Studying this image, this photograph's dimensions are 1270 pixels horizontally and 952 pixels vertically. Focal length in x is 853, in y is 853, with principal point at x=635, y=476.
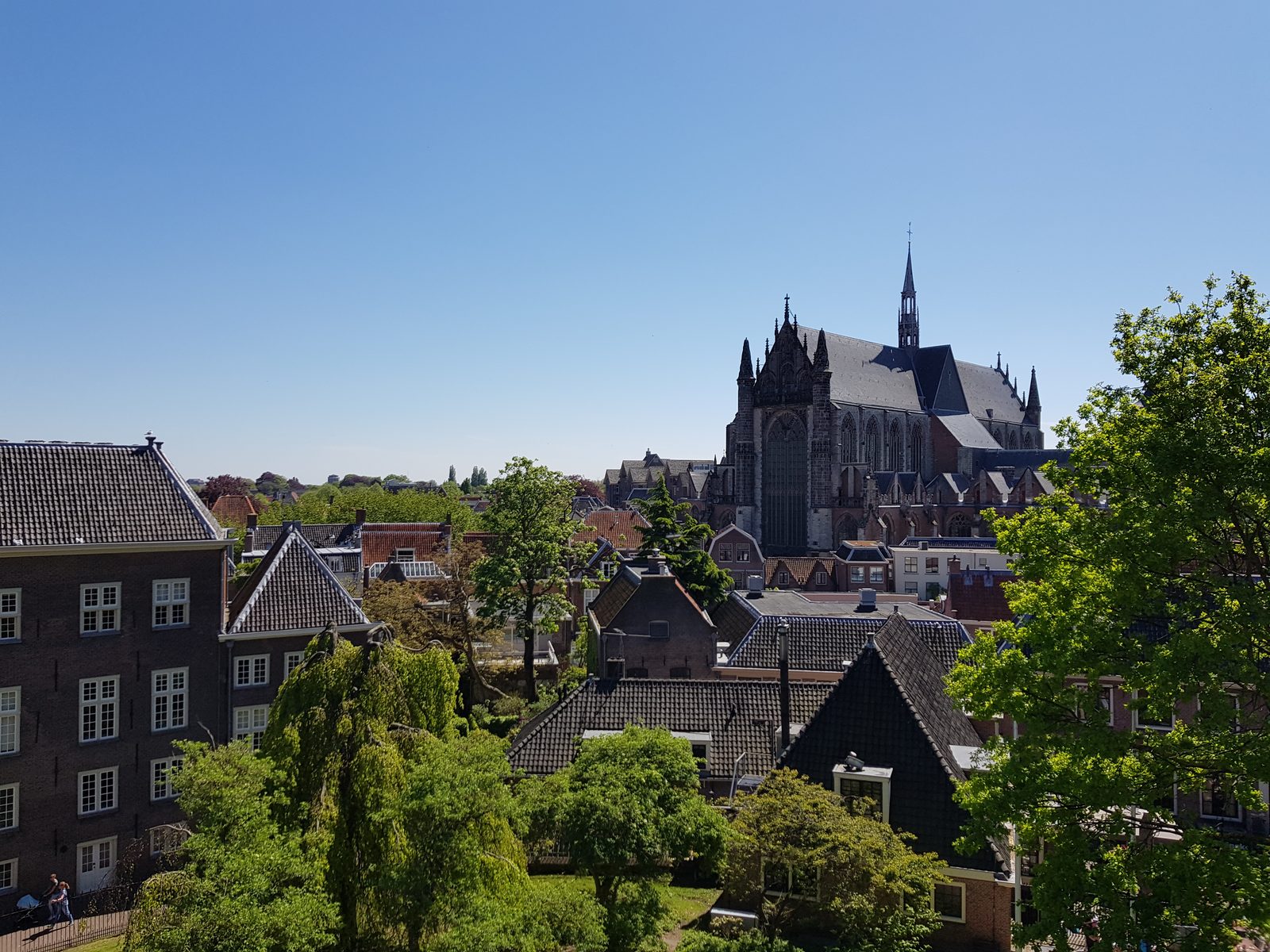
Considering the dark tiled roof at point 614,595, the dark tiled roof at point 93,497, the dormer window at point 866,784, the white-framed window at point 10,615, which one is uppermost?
the dark tiled roof at point 93,497

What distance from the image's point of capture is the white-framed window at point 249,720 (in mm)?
27828

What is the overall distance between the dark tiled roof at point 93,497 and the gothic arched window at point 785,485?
2996 inches

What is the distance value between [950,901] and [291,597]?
22348mm

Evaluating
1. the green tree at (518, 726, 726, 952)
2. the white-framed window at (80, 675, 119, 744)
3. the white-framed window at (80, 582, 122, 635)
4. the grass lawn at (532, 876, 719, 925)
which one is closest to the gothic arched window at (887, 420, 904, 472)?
the grass lawn at (532, 876, 719, 925)

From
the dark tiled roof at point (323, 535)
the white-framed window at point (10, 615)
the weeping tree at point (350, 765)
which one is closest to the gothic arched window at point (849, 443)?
the dark tiled roof at point (323, 535)

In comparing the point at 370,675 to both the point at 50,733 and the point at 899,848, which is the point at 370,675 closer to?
the point at 899,848

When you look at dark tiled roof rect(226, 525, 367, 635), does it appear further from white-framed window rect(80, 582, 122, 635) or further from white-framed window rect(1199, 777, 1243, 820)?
white-framed window rect(1199, 777, 1243, 820)

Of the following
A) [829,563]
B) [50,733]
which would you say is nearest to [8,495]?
[50,733]

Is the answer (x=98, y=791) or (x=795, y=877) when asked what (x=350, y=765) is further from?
(x=98, y=791)

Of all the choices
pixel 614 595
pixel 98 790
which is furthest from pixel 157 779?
pixel 614 595

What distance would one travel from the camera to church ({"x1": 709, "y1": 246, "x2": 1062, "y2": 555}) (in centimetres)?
9488

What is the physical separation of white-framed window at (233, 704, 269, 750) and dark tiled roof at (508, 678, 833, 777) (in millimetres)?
8506

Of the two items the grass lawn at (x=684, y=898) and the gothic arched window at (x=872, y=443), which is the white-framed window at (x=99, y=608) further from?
the gothic arched window at (x=872, y=443)

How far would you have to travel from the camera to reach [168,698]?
26.3 meters
